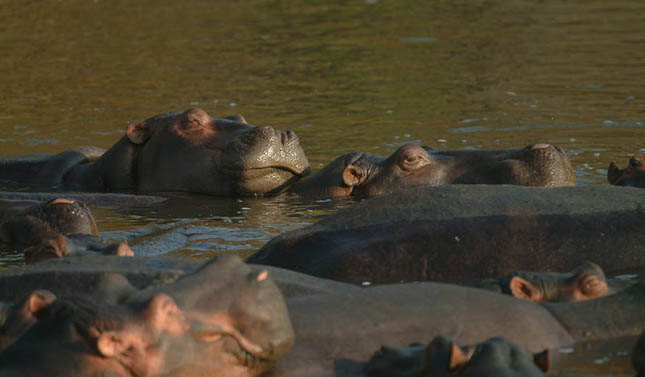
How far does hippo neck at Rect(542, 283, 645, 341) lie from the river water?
2471 millimetres

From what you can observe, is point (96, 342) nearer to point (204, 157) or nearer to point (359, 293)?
point (359, 293)

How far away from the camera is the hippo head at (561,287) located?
368 cm

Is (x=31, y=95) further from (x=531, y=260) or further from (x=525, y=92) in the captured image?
(x=531, y=260)

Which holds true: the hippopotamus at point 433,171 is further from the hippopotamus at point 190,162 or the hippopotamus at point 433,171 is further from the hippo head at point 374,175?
the hippopotamus at point 190,162

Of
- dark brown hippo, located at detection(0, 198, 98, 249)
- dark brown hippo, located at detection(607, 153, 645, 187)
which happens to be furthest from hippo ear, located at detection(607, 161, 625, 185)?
dark brown hippo, located at detection(0, 198, 98, 249)

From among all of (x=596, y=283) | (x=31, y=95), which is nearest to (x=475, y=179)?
(x=596, y=283)

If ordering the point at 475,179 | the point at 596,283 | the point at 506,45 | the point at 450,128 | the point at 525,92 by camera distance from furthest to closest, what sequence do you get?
1. the point at 506,45
2. the point at 525,92
3. the point at 450,128
4. the point at 475,179
5. the point at 596,283

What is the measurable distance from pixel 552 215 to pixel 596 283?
0.82m

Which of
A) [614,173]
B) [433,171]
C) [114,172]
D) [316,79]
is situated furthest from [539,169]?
[316,79]

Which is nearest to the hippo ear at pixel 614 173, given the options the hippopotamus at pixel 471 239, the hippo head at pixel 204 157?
the hippopotamus at pixel 471 239

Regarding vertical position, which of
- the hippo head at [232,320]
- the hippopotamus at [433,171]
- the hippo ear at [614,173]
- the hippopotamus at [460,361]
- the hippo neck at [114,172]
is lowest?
the hippo neck at [114,172]

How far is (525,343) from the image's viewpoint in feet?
11.0

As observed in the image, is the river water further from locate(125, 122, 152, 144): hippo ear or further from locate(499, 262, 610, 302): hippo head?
locate(499, 262, 610, 302): hippo head

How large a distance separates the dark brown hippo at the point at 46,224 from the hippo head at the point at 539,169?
237 centimetres
